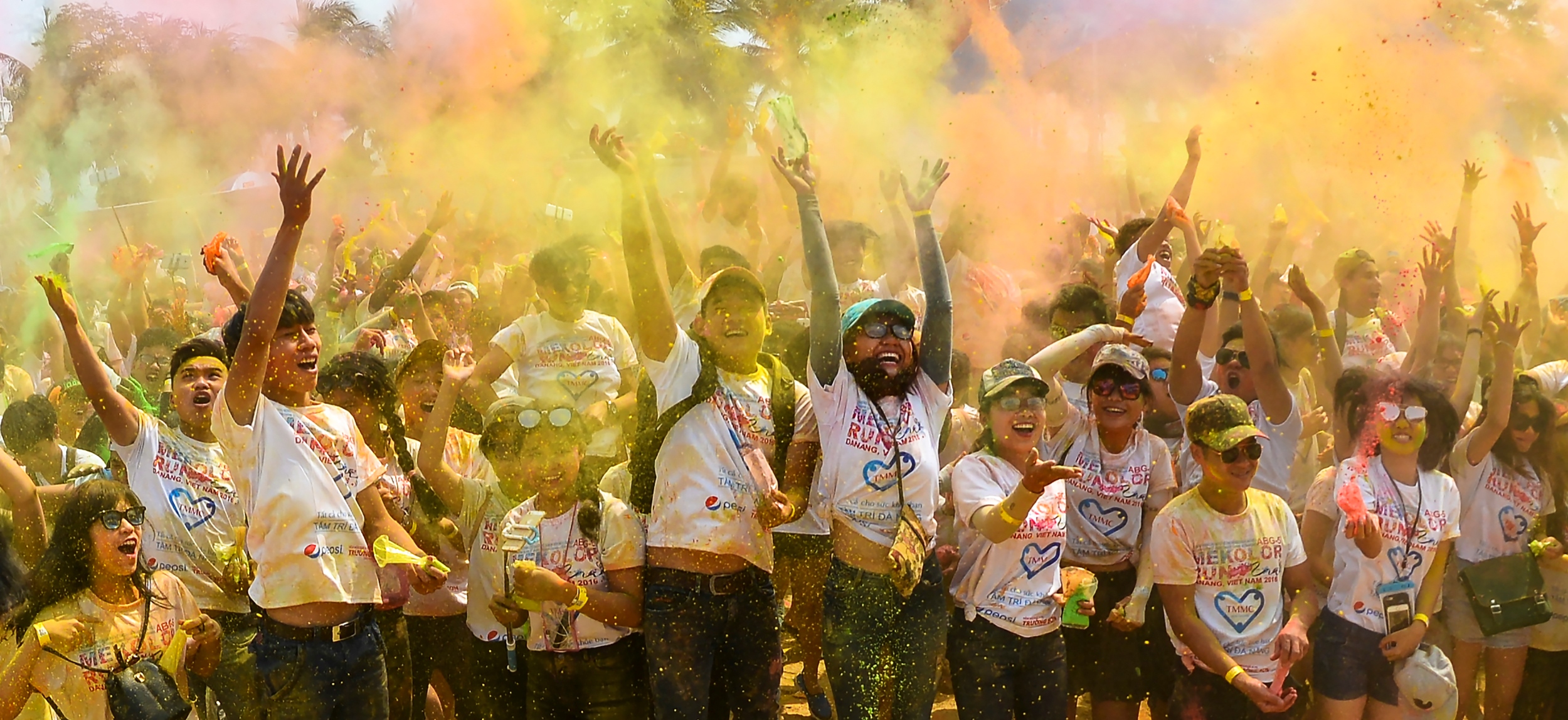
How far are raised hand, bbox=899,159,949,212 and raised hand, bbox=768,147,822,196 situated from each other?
33 centimetres

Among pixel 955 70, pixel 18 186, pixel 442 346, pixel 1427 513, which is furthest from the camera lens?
pixel 955 70

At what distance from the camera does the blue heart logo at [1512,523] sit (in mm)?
4508

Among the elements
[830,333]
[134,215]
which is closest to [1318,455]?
[830,333]

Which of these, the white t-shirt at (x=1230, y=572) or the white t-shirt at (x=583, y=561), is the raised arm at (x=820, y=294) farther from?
the white t-shirt at (x=1230, y=572)

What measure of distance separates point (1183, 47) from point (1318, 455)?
3623 mm

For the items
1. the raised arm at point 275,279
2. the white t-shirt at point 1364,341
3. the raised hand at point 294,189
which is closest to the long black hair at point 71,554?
the raised arm at point 275,279

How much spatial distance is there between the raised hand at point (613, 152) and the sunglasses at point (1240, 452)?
6.74 ft

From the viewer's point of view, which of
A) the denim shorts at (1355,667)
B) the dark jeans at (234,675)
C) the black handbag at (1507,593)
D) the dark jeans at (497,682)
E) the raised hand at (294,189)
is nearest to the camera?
the raised hand at (294,189)

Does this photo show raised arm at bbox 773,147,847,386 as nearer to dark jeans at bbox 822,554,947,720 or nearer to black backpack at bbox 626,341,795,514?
black backpack at bbox 626,341,795,514

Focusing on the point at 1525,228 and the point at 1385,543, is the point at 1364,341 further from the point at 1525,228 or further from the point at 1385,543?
the point at 1385,543

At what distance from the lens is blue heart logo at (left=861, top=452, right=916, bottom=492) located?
367cm

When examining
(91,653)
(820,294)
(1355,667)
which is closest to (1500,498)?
(1355,667)

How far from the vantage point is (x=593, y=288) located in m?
5.61

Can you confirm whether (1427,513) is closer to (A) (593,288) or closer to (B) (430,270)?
(A) (593,288)
